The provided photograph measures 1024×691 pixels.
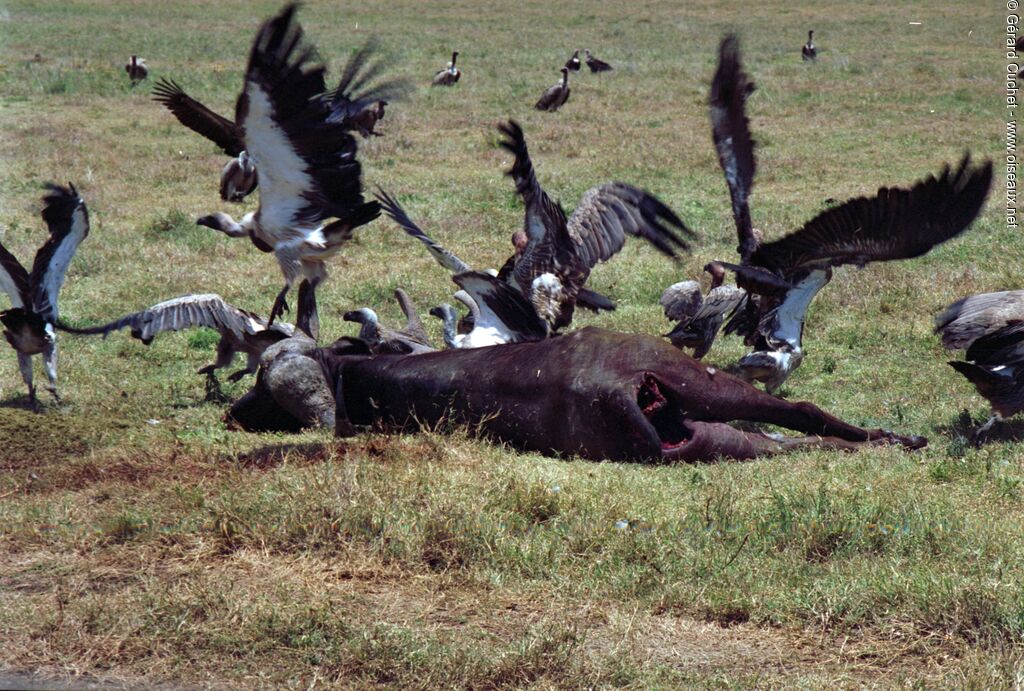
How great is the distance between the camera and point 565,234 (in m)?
8.97

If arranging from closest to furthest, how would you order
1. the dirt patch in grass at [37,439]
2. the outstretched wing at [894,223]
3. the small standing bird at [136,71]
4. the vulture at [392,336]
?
the dirt patch in grass at [37,439]
the outstretched wing at [894,223]
the vulture at [392,336]
the small standing bird at [136,71]

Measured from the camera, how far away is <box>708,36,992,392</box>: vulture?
759 cm

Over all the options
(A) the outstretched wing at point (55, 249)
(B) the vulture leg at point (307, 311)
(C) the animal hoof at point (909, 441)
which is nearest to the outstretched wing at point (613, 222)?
(B) the vulture leg at point (307, 311)

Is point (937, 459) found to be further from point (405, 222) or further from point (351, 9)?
point (351, 9)

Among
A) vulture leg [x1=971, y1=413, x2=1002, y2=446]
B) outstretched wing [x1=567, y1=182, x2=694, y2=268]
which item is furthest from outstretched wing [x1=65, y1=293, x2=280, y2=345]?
vulture leg [x1=971, y1=413, x2=1002, y2=446]

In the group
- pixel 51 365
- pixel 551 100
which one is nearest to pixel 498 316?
pixel 51 365

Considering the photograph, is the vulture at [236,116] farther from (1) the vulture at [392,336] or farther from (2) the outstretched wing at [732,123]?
(2) the outstretched wing at [732,123]

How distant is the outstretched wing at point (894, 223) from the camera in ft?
24.7

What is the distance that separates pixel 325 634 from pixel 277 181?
15.3ft

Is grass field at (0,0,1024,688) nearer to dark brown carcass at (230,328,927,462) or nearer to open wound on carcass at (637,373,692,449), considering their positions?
dark brown carcass at (230,328,927,462)

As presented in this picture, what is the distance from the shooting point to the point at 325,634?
468cm

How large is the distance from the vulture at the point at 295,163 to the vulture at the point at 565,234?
1.17 meters

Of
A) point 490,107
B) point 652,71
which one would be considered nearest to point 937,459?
point 490,107

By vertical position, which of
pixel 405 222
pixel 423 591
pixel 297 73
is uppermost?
pixel 297 73
